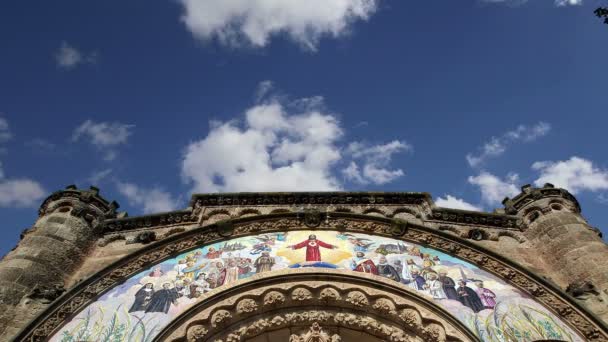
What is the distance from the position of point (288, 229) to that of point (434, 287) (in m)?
3.02

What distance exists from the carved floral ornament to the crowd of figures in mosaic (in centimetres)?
14

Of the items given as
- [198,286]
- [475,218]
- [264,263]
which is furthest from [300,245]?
[475,218]

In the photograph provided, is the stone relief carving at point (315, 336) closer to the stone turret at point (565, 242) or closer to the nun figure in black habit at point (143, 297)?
the nun figure in black habit at point (143, 297)

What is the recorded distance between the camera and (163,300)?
8.58m

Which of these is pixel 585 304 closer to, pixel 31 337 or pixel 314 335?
pixel 314 335

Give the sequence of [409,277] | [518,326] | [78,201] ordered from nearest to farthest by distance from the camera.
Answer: [518,326] < [409,277] < [78,201]

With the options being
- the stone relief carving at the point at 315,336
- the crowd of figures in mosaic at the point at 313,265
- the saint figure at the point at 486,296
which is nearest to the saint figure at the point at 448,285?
the crowd of figures in mosaic at the point at 313,265

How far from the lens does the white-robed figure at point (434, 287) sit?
8.60m

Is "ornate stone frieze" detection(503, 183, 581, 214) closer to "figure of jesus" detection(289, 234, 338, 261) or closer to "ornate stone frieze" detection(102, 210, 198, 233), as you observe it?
"figure of jesus" detection(289, 234, 338, 261)

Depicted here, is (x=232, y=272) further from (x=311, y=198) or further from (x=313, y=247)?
(x=311, y=198)

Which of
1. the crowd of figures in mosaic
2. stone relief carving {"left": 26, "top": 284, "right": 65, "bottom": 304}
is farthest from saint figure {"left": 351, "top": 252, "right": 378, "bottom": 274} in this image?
stone relief carving {"left": 26, "top": 284, "right": 65, "bottom": 304}

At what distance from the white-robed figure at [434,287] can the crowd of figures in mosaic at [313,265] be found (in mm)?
16

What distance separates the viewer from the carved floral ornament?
7.99m

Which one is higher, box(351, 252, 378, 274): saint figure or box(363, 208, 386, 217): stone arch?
box(363, 208, 386, 217): stone arch
